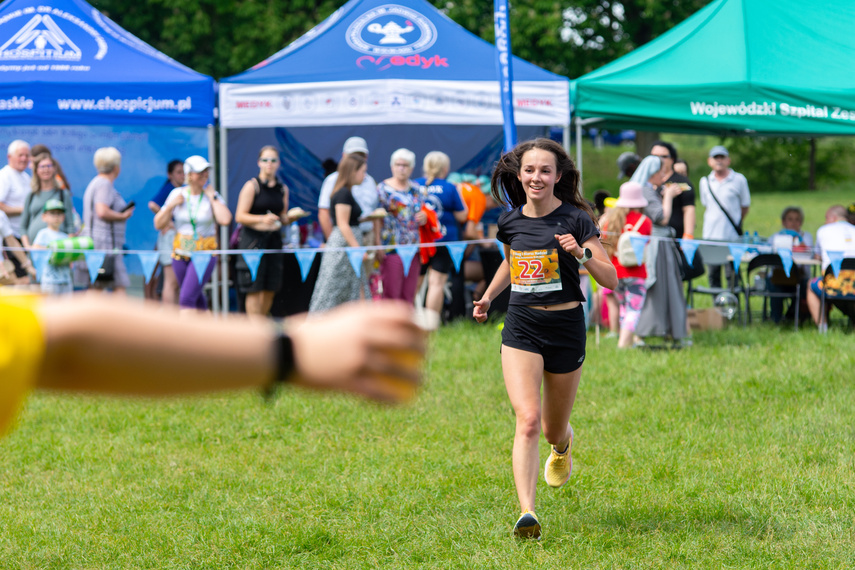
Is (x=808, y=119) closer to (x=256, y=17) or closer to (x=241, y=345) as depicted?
(x=241, y=345)

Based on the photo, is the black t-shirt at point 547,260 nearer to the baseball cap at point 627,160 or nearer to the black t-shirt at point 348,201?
the black t-shirt at point 348,201

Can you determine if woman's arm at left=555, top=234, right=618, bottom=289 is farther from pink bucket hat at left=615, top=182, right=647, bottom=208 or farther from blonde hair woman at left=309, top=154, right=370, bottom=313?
blonde hair woman at left=309, top=154, right=370, bottom=313

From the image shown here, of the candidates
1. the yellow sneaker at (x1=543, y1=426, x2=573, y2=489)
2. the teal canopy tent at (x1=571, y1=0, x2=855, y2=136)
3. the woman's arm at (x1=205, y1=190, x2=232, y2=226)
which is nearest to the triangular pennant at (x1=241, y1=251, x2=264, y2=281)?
the woman's arm at (x1=205, y1=190, x2=232, y2=226)

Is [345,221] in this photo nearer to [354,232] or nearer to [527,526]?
[354,232]

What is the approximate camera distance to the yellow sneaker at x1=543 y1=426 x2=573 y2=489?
471 centimetres

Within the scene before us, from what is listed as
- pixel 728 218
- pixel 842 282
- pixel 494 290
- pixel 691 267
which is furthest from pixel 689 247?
pixel 494 290

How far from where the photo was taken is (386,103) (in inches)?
392

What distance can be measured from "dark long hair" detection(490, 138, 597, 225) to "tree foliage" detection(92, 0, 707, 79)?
1777 centimetres

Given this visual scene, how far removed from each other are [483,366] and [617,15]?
60.3 feet

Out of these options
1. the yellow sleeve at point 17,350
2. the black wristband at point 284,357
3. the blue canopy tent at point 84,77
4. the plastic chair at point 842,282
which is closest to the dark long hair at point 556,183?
the black wristband at point 284,357

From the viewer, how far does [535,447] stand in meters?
4.33

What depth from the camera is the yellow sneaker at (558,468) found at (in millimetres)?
4707

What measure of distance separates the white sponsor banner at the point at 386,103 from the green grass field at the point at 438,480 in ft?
10.7

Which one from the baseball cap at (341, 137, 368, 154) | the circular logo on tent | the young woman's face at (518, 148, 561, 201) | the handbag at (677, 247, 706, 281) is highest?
the circular logo on tent
